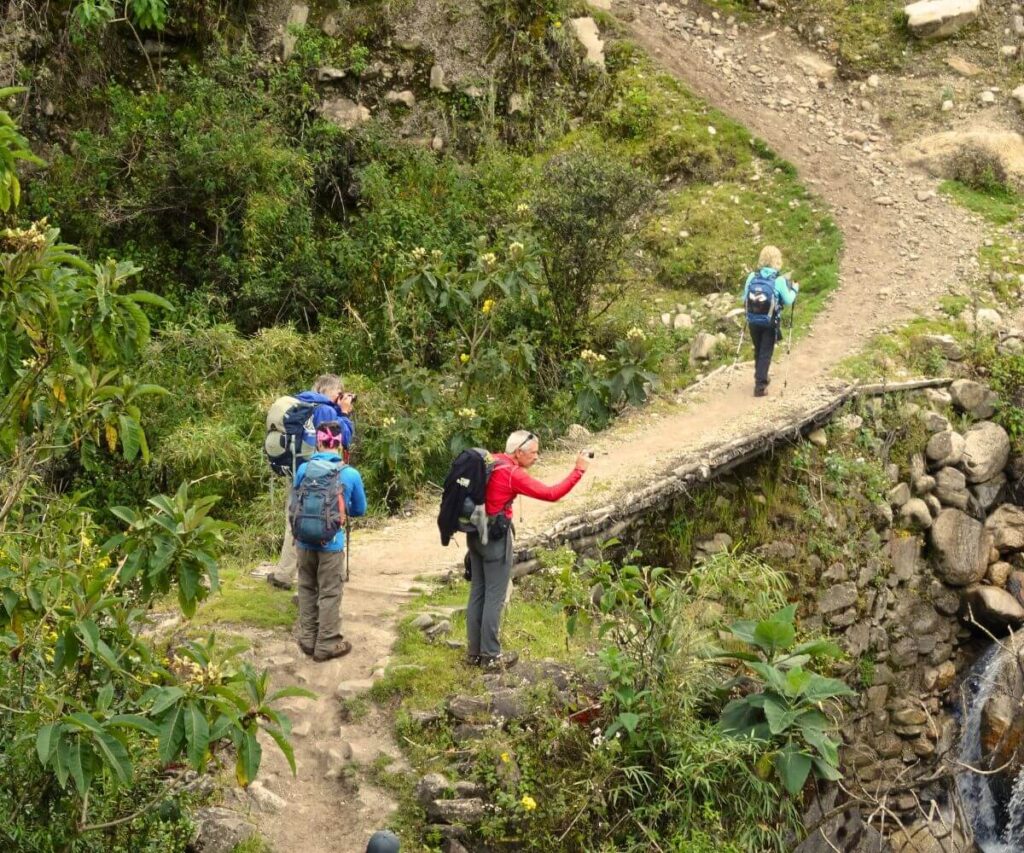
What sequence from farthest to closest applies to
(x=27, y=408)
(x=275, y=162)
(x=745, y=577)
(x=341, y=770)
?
1. (x=275, y=162)
2. (x=745, y=577)
3. (x=341, y=770)
4. (x=27, y=408)

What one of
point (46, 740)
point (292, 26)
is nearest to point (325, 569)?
point (46, 740)

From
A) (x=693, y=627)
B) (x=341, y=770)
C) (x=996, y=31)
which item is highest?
(x=996, y=31)

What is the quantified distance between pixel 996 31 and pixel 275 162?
1006 cm

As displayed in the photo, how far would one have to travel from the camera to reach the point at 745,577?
338 inches

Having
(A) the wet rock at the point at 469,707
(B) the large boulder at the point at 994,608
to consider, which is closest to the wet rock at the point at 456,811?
(A) the wet rock at the point at 469,707

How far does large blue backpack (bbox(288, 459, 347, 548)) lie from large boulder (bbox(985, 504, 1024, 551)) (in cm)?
780

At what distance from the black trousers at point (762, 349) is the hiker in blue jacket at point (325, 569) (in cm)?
522

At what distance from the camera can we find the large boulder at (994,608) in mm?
12305

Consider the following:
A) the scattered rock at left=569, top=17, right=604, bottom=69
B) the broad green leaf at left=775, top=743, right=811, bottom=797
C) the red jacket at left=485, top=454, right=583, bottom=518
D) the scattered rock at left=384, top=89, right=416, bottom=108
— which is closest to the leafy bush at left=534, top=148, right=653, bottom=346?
the scattered rock at left=384, top=89, right=416, bottom=108

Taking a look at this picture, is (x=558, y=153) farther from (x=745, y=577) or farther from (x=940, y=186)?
(x=745, y=577)

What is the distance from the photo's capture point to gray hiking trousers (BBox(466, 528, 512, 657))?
7543 mm

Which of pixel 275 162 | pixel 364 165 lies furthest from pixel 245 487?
pixel 364 165

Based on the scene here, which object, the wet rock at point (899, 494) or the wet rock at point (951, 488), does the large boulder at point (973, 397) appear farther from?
the wet rock at point (899, 494)

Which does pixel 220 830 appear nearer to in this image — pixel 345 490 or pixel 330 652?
pixel 330 652
